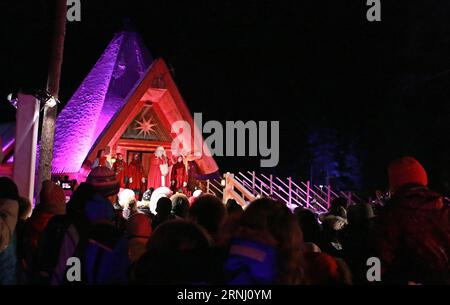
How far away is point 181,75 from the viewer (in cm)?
3659

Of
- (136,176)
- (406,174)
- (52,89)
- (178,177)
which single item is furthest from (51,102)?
(406,174)

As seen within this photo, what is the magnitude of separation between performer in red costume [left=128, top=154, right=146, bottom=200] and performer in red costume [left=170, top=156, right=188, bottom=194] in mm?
869

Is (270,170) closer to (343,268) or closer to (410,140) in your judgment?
(410,140)

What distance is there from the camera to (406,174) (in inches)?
160

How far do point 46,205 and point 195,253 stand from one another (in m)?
2.74

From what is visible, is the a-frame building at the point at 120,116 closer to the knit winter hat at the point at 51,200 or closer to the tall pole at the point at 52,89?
the tall pole at the point at 52,89

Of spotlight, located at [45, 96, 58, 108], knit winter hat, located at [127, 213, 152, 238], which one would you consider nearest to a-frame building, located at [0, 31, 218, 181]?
spotlight, located at [45, 96, 58, 108]

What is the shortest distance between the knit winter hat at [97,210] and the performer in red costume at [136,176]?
28.3 ft

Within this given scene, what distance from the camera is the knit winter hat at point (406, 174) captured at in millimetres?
4047

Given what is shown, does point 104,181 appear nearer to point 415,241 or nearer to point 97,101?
point 415,241

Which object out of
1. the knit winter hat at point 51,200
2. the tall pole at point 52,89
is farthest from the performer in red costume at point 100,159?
the knit winter hat at point 51,200

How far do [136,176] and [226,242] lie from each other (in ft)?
34.1

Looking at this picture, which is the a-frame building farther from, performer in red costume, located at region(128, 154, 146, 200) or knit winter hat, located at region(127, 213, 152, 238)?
knit winter hat, located at region(127, 213, 152, 238)
